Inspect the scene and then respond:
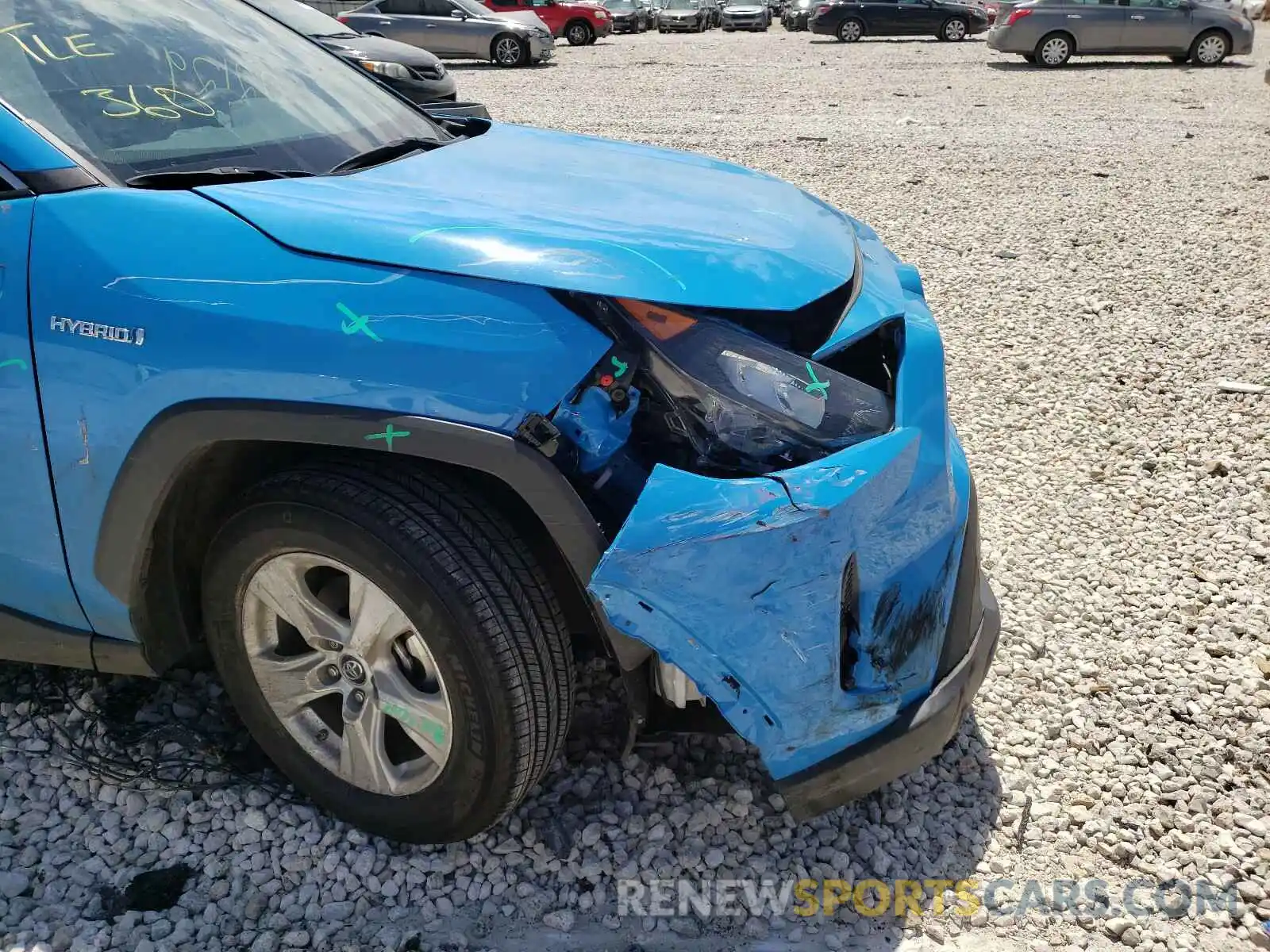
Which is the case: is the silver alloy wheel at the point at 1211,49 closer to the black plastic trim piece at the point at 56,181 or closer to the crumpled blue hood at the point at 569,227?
the crumpled blue hood at the point at 569,227

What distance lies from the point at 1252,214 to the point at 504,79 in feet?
41.2

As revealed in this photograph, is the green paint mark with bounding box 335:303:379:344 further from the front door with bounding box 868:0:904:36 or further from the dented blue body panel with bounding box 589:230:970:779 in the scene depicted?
the front door with bounding box 868:0:904:36

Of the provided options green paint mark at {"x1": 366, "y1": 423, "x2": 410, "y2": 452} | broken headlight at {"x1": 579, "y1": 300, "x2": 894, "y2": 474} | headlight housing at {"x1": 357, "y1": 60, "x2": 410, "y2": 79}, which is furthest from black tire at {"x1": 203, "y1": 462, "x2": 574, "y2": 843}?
headlight housing at {"x1": 357, "y1": 60, "x2": 410, "y2": 79}

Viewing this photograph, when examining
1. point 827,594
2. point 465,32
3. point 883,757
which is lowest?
point 883,757

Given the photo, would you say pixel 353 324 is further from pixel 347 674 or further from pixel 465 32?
pixel 465 32

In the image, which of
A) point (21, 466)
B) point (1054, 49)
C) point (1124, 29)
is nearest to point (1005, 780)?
point (21, 466)

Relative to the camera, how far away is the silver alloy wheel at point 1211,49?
1725 cm

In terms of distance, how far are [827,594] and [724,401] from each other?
1.30ft

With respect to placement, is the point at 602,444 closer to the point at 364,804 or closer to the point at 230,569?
the point at 230,569

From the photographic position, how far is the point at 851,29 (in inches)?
939

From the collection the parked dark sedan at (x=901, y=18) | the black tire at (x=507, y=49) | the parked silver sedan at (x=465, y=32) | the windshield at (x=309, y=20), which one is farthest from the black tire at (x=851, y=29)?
the windshield at (x=309, y=20)

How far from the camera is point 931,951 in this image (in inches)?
80.1

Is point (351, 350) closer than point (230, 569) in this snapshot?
Yes

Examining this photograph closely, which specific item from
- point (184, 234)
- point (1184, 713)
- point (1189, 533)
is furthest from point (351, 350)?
point (1189, 533)
